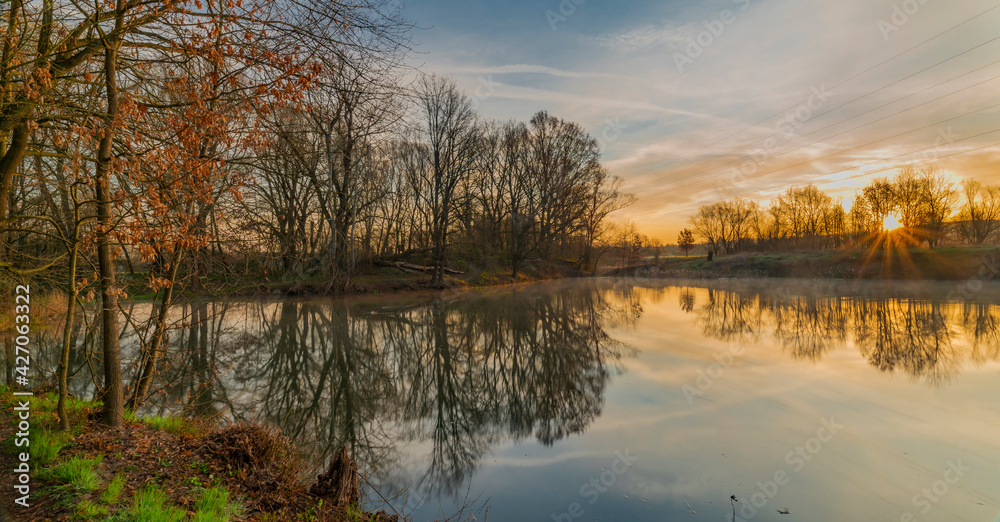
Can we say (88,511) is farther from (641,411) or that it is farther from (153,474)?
(641,411)

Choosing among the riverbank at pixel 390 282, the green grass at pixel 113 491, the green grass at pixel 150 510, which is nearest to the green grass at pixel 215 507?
the green grass at pixel 150 510

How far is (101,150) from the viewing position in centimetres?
401

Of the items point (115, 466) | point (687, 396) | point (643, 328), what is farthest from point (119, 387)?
point (643, 328)

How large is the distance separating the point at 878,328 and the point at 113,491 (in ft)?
58.2

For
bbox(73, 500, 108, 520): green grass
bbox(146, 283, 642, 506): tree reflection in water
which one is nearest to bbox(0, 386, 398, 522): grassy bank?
bbox(73, 500, 108, 520): green grass

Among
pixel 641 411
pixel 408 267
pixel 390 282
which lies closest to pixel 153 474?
pixel 641 411

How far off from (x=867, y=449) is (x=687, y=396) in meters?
2.60

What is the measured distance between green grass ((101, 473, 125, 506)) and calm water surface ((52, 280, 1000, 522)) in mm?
2172

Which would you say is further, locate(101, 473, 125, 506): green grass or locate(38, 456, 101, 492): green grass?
locate(38, 456, 101, 492): green grass

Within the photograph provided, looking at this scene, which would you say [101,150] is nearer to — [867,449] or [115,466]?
[115,466]

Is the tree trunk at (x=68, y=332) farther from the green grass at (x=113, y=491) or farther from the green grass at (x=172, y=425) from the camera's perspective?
the green grass at (x=113, y=491)

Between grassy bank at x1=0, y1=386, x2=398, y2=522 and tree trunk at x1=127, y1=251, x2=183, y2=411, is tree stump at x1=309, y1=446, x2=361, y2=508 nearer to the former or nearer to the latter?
grassy bank at x1=0, y1=386, x2=398, y2=522

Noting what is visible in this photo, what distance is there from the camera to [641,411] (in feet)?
23.3

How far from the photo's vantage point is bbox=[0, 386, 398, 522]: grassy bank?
10.5 feet
